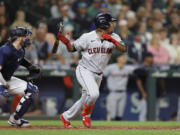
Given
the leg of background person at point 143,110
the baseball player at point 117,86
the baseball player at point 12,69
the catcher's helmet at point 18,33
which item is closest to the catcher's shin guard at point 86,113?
the baseball player at point 12,69

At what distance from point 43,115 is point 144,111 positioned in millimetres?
2629

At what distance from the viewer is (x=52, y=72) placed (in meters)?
13.1

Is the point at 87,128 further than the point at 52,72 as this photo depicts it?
No

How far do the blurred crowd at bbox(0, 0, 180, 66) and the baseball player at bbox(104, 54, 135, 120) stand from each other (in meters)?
0.51

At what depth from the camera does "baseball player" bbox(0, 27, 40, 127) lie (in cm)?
850

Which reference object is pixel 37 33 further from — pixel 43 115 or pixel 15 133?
pixel 15 133

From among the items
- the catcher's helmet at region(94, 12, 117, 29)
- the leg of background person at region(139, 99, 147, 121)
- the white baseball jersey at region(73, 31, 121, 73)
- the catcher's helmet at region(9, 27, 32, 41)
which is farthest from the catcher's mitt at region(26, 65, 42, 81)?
the leg of background person at region(139, 99, 147, 121)

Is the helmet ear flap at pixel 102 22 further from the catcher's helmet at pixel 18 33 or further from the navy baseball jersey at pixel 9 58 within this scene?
the navy baseball jersey at pixel 9 58

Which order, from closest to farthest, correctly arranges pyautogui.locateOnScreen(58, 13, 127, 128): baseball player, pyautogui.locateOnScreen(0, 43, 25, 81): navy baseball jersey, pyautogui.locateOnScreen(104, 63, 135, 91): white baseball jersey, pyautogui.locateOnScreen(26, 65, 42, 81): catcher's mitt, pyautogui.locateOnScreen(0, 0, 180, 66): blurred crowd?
pyautogui.locateOnScreen(0, 43, 25, 81): navy baseball jersey, pyautogui.locateOnScreen(58, 13, 127, 128): baseball player, pyautogui.locateOnScreen(26, 65, 42, 81): catcher's mitt, pyautogui.locateOnScreen(0, 0, 180, 66): blurred crowd, pyautogui.locateOnScreen(104, 63, 135, 91): white baseball jersey

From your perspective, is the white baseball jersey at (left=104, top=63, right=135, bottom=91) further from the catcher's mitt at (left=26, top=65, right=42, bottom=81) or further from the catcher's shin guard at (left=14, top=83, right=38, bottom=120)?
the catcher's shin guard at (left=14, top=83, right=38, bottom=120)

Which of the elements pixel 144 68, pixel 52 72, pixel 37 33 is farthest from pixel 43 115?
pixel 144 68

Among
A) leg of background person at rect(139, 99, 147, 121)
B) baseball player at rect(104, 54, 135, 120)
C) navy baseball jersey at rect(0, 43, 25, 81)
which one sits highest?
navy baseball jersey at rect(0, 43, 25, 81)

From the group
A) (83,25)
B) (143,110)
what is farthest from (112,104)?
(83,25)

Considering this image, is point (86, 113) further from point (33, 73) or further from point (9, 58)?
point (9, 58)
